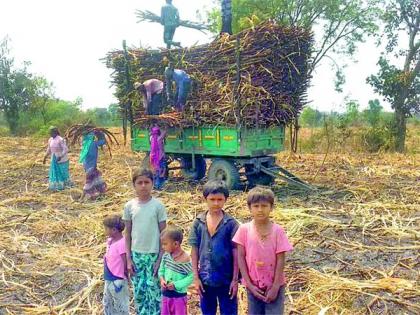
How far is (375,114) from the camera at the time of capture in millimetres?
19609

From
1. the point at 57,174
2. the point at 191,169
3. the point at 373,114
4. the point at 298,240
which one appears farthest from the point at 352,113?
the point at 298,240

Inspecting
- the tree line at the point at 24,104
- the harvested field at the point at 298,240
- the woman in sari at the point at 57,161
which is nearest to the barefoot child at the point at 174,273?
the harvested field at the point at 298,240

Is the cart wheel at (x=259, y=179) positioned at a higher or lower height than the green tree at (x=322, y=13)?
lower

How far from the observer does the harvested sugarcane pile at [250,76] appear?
8695 millimetres

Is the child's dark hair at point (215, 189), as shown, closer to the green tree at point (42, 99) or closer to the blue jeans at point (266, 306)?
the blue jeans at point (266, 306)

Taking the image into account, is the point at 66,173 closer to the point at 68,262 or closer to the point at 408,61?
the point at 68,262

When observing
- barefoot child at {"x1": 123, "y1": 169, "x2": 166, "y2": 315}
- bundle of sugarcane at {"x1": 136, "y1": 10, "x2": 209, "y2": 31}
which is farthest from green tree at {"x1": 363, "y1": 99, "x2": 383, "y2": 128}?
barefoot child at {"x1": 123, "y1": 169, "x2": 166, "y2": 315}

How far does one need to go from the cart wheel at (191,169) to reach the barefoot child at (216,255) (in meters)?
7.05

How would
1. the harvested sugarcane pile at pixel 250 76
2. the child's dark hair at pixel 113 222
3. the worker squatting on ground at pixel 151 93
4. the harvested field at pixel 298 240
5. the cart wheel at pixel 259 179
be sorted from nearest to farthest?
the child's dark hair at pixel 113 222, the harvested field at pixel 298 240, the harvested sugarcane pile at pixel 250 76, the cart wheel at pixel 259 179, the worker squatting on ground at pixel 151 93

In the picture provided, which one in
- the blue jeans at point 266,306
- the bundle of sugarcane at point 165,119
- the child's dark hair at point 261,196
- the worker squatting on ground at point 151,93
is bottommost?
the blue jeans at point 266,306

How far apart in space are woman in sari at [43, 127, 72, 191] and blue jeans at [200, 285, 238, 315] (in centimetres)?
737

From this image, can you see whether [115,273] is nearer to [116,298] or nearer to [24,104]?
[116,298]

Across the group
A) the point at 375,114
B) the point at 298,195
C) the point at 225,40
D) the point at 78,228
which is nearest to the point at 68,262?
the point at 78,228

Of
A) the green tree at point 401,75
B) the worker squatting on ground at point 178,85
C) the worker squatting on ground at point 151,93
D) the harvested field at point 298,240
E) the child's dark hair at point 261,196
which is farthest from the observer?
the green tree at point 401,75
